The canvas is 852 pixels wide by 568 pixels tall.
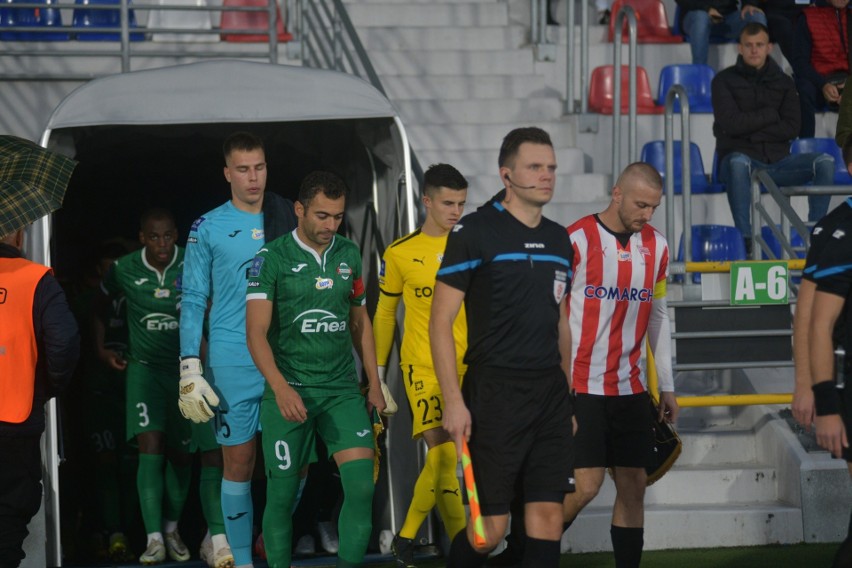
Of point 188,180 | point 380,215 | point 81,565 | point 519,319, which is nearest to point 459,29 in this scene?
Result: point 188,180

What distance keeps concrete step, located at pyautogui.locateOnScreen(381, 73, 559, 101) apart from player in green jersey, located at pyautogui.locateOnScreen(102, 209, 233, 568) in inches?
155

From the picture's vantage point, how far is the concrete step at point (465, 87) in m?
12.6

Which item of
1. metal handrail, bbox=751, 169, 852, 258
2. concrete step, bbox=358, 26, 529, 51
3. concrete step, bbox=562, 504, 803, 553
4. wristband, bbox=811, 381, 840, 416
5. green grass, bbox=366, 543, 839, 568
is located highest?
concrete step, bbox=358, 26, 529, 51

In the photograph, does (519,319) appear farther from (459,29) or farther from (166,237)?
(459,29)

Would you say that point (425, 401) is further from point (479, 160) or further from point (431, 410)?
point (479, 160)

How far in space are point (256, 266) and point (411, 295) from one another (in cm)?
106

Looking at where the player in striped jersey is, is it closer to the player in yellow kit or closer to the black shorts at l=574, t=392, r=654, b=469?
the black shorts at l=574, t=392, r=654, b=469

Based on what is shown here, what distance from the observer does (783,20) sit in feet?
44.1

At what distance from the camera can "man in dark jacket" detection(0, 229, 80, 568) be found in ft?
19.5

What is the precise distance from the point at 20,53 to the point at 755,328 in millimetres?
6326

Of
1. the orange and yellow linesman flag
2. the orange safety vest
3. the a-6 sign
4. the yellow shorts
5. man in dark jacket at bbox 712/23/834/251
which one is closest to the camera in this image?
the orange and yellow linesman flag

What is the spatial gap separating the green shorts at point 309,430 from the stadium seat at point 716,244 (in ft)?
14.7

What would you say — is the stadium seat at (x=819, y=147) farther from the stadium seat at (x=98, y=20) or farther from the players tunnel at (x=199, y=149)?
the stadium seat at (x=98, y=20)

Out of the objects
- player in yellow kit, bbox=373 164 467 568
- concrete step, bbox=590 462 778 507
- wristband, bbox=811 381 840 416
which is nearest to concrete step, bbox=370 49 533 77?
player in yellow kit, bbox=373 164 467 568
